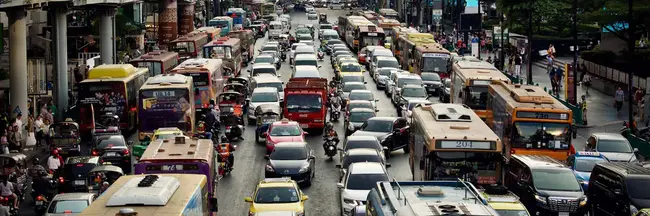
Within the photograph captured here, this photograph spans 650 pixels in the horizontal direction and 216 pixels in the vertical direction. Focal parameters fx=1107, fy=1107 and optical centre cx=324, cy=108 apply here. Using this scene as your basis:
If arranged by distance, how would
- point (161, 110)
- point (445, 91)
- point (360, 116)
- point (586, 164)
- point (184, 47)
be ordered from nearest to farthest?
point (586, 164)
point (161, 110)
point (360, 116)
point (445, 91)
point (184, 47)

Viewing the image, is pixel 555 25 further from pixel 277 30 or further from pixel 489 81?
pixel 489 81

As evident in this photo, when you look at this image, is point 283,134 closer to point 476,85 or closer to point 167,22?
point 476,85

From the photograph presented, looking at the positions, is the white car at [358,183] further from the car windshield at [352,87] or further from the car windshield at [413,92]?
the car windshield at [352,87]

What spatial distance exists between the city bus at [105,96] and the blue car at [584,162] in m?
19.3

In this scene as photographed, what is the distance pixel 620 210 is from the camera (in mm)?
26672

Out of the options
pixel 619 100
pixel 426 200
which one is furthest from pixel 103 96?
pixel 426 200

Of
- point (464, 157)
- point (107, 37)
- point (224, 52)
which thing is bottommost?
point (464, 157)

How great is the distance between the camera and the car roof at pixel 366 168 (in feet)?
97.3

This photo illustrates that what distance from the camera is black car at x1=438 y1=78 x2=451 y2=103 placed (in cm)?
5729

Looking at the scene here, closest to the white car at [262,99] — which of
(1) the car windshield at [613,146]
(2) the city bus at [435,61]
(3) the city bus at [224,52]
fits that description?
(2) the city bus at [435,61]

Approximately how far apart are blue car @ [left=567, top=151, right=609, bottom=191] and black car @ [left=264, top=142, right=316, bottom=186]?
808 cm

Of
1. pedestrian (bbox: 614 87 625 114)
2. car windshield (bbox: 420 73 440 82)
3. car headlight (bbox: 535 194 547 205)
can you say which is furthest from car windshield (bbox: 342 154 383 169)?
car windshield (bbox: 420 73 440 82)

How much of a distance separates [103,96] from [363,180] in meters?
18.4

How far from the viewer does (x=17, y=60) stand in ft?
156
